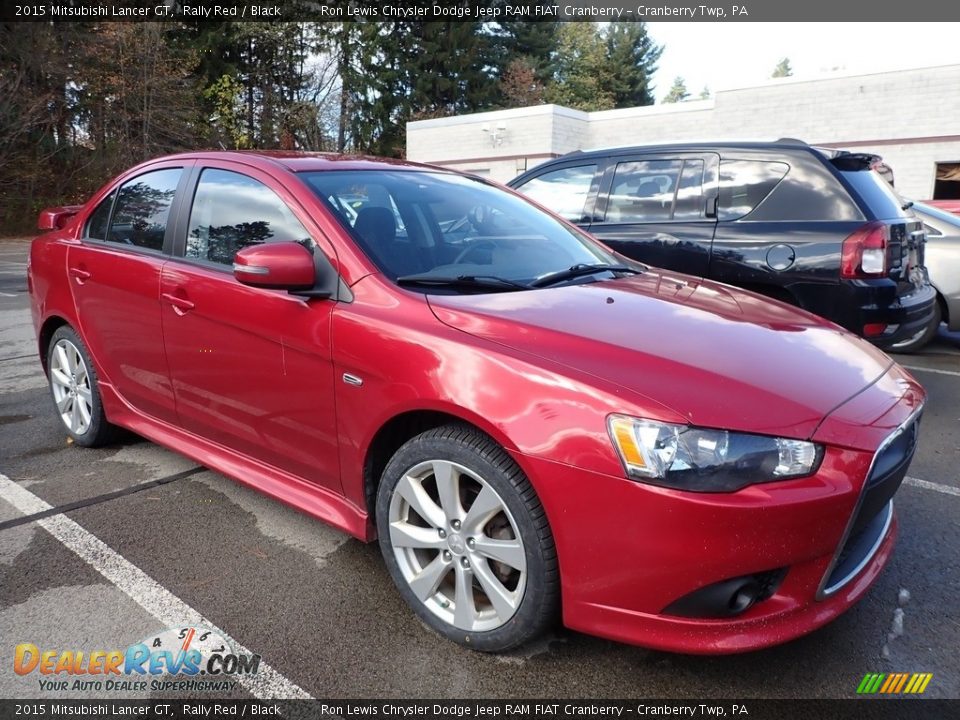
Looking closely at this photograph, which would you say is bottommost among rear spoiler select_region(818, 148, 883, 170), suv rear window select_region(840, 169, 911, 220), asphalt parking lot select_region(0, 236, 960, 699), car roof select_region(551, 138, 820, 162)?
asphalt parking lot select_region(0, 236, 960, 699)

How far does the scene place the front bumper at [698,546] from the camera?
6.14 ft

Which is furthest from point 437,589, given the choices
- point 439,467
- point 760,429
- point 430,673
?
point 760,429

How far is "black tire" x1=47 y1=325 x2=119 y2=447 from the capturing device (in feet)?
12.7

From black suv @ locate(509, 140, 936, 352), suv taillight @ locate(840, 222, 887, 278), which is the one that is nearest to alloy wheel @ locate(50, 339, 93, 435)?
black suv @ locate(509, 140, 936, 352)

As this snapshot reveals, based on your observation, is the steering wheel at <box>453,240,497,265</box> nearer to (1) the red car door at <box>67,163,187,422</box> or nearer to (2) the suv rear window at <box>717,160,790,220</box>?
(1) the red car door at <box>67,163,187,422</box>

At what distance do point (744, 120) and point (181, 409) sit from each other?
73.0 ft

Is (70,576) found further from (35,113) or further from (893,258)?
(35,113)

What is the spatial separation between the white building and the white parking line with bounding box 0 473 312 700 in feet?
46.8

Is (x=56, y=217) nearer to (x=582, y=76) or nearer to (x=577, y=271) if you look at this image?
(x=577, y=271)

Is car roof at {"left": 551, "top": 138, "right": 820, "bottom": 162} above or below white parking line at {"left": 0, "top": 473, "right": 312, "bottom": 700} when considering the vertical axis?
above

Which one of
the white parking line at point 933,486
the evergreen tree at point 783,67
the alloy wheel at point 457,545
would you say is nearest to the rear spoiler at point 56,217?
the alloy wheel at point 457,545

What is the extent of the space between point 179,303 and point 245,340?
496mm

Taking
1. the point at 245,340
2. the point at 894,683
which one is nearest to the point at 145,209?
the point at 245,340

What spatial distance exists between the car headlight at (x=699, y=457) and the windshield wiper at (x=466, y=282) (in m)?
0.92
